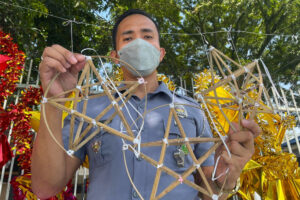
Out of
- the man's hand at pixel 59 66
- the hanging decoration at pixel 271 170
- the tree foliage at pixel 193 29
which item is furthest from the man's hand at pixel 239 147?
the tree foliage at pixel 193 29

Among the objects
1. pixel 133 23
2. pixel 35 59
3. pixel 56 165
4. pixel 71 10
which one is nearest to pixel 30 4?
pixel 71 10

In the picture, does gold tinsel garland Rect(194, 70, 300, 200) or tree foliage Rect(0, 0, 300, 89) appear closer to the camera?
gold tinsel garland Rect(194, 70, 300, 200)

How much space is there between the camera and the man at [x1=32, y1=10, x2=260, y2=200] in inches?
29.6

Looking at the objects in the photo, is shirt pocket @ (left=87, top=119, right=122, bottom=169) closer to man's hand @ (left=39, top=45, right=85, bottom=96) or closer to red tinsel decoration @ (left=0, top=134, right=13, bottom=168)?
man's hand @ (left=39, top=45, right=85, bottom=96)

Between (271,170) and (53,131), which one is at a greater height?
(53,131)

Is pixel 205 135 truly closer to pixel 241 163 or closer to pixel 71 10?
pixel 241 163

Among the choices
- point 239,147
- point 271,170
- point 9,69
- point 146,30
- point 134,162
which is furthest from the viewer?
point 9,69

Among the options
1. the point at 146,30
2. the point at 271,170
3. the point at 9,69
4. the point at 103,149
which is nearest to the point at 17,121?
the point at 9,69

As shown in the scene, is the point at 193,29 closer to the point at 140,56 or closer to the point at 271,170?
the point at 271,170

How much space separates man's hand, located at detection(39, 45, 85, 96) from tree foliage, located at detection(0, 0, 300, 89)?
2983 millimetres

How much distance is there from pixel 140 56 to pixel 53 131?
457mm

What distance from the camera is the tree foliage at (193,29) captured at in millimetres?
4230

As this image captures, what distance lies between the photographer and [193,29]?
6.96 m

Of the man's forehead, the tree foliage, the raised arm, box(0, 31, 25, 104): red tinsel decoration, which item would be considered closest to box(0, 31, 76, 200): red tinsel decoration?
box(0, 31, 25, 104): red tinsel decoration
